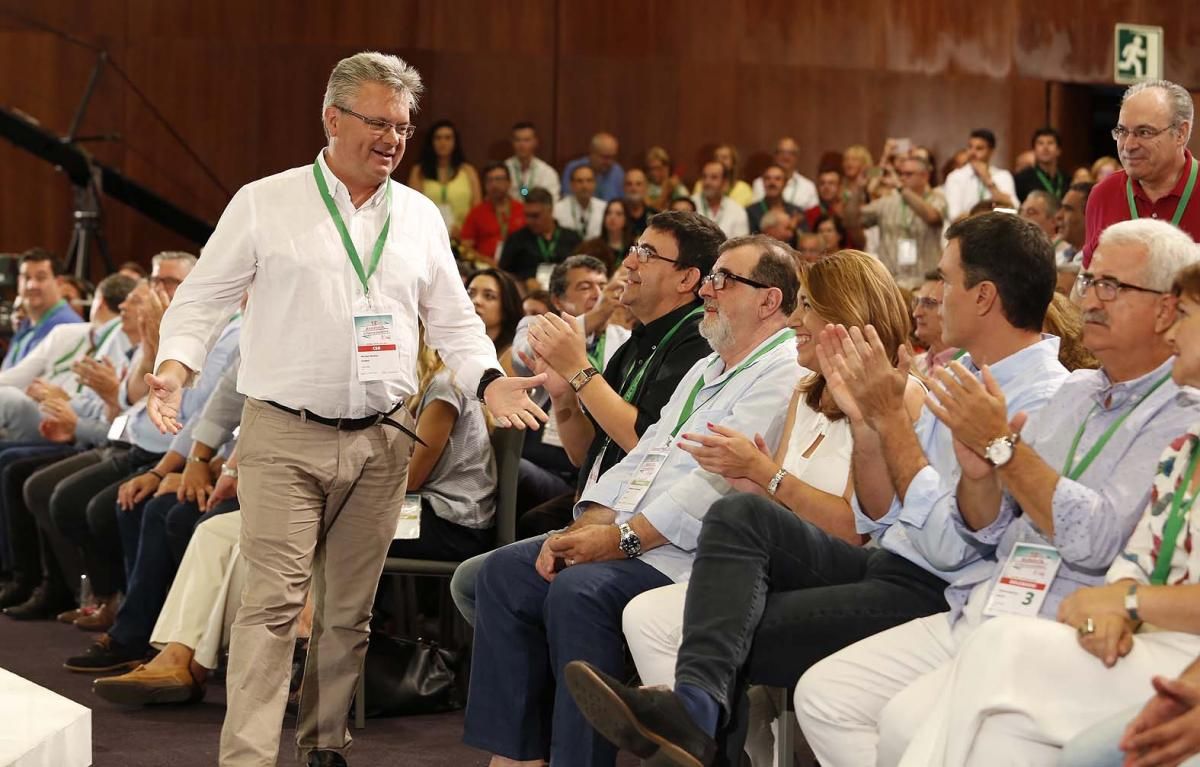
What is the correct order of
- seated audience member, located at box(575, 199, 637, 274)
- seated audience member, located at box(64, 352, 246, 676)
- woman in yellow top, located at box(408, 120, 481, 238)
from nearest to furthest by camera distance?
1. seated audience member, located at box(64, 352, 246, 676)
2. seated audience member, located at box(575, 199, 637, 274)
3. woman in yellow top, located at box(408, 120, 481, 238)

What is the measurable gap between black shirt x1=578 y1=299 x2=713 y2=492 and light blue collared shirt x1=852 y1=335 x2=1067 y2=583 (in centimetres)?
80

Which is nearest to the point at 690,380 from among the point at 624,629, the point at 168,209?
the point at 624,629

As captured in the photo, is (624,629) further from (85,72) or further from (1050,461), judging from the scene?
(85,72)

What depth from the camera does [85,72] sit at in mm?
11023

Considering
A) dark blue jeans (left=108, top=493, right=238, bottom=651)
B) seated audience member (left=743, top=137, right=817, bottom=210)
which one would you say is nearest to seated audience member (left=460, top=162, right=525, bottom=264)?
seated audience member (left=743, top=137, right=817, bottom=210)

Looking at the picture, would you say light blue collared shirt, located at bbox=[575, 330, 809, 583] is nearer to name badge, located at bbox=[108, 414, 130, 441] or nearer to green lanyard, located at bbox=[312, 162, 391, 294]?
green lanyard, located at bbox=[312, 162, 391, 294]

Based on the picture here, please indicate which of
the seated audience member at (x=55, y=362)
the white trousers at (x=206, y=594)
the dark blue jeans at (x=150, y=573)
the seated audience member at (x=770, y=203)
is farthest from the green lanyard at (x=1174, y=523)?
the seated audience member at (x=770, y=203)

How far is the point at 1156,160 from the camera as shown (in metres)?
3.67

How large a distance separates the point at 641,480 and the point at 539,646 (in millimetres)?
419

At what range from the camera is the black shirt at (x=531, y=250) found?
29.8ft

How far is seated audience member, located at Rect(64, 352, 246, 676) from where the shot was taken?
4.57 metres

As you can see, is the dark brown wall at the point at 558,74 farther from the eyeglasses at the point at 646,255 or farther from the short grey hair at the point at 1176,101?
the short grey hair at the point at 1176,101

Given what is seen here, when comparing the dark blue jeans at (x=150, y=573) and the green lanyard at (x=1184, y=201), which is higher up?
the green lanyard at (x=1184, y=201)

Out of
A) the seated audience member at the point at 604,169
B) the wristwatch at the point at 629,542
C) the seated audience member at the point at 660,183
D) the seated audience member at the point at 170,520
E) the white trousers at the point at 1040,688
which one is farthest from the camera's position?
the seated audience member at the point at 604,169
